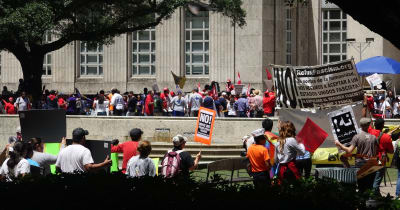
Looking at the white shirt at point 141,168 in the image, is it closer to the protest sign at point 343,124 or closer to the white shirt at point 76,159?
the white shirt at point 76,159

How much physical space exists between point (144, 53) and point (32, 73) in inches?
437

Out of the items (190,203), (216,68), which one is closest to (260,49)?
(216,68)

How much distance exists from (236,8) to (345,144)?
709 inches

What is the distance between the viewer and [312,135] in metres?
14.3

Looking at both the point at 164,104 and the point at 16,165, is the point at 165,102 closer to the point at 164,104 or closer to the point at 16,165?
the point at 164,104

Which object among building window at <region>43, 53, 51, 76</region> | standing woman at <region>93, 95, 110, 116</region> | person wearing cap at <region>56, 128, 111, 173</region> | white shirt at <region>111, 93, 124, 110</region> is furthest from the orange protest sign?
building window at <region>43, 53, 51, 76</region>

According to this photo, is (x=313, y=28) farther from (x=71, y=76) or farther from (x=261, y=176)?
(x=261, y=176)

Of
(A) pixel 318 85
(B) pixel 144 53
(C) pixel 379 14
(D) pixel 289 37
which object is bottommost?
(A) pixel 318 85

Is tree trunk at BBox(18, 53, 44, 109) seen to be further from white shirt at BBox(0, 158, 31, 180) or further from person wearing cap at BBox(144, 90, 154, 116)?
white shirt at BBox(0, 158, 31, 180)

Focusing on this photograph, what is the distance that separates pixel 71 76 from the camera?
43.1 metres

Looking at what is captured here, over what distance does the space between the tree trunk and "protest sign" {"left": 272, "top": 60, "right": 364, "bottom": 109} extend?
1743cm

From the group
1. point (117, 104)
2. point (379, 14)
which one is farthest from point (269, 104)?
point (379, 14)

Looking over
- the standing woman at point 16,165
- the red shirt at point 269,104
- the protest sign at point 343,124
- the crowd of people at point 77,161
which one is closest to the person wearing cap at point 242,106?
the red shirt at point 269,104

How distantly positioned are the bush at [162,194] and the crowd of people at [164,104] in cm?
1933
